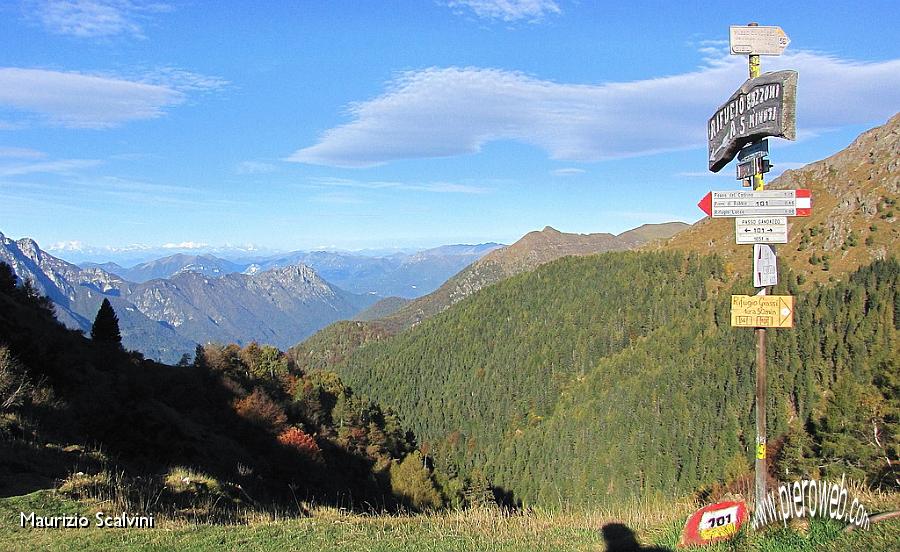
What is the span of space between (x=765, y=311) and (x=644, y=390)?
480 ft

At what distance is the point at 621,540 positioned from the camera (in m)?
8.62

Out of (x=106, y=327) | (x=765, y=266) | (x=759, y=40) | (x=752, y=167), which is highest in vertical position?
(x=759, y=40)

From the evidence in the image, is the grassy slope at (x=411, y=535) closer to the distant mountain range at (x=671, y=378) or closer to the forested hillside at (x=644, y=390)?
the distant mountain range at (x=671, y=378)

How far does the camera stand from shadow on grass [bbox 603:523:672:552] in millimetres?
8172

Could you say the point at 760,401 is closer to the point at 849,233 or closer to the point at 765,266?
the point at 765,266

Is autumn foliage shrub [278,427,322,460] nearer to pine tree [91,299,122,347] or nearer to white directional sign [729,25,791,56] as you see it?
pine tree [91,299,122,347]

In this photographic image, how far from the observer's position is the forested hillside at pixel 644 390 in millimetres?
117250

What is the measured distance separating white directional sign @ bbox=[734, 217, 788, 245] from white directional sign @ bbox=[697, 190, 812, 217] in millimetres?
79

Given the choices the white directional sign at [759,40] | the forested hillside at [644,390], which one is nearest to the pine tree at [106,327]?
the white directional sign at [759,40]

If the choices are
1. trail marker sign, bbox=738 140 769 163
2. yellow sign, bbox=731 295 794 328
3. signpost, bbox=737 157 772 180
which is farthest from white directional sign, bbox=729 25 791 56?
yellow sign, bbox=731 295 794 328

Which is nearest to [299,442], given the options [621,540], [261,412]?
[261,412]

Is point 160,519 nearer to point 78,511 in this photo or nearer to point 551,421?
point 78,511

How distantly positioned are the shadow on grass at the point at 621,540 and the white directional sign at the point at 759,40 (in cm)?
742

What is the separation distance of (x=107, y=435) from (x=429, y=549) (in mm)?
15181
